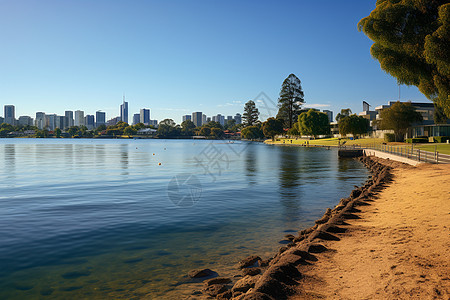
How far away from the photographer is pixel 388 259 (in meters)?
7.89

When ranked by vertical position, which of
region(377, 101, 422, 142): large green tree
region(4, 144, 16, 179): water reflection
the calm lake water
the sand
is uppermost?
region(377, 101, 422, 142): large green tree

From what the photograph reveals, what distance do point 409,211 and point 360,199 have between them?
357 cm

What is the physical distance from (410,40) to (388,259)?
1564cm

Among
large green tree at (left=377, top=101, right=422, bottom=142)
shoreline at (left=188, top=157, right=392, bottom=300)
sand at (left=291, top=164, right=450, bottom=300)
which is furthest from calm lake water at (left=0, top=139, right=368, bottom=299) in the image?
large green tree at (left=377, top=101, right=422, bottom=142)

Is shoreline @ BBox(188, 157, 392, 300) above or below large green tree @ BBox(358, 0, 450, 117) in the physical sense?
below

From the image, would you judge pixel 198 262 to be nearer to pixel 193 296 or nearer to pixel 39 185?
pixel 193 296

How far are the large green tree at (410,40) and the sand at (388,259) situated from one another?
877 cm

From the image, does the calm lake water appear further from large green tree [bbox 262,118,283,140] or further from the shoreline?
large green tree [bbox 262,118,283,140]

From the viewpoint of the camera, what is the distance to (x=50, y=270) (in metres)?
9.20

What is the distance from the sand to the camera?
20.5 ft

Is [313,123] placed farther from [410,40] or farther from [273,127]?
[410,40]

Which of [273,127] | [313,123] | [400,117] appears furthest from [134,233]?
[273,127]

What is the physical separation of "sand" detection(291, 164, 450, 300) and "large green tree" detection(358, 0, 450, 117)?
345 inches

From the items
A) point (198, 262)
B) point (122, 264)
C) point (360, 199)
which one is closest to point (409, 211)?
point (360, 199)
